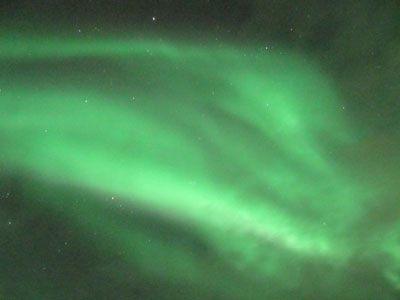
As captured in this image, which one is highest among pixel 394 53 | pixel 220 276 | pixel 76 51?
pixel 394 53

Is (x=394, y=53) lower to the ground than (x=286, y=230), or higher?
higher

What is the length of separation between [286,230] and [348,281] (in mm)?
171

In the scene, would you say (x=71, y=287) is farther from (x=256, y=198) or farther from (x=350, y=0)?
(x=350, y=0)

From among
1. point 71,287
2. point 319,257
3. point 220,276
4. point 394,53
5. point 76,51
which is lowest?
point 71,287

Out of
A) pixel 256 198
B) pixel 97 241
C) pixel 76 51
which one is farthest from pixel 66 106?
pixel 256 198

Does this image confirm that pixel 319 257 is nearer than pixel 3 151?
No

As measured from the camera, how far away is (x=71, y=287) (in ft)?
3.46

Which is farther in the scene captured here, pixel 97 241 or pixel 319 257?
pixel 319 257

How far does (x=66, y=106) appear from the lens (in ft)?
3.43

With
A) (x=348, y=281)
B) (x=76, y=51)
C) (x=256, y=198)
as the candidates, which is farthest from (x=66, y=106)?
(x=348, y=281)

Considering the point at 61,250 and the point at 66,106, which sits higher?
the point at 66,106

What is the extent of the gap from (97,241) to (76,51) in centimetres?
35

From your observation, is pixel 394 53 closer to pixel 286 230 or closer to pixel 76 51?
pixel 286 230

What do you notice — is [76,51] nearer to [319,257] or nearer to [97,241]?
[97,241]
